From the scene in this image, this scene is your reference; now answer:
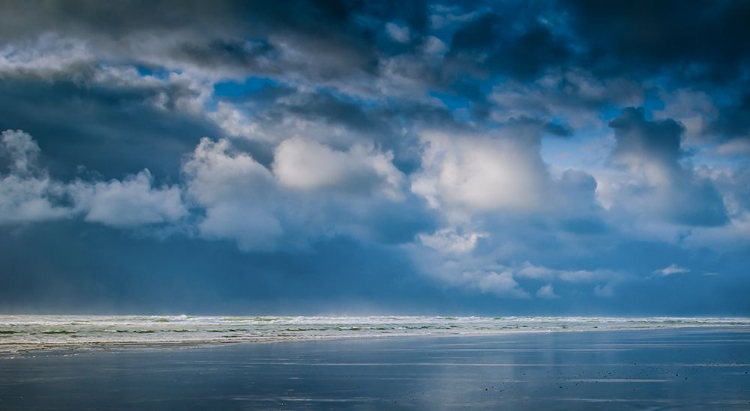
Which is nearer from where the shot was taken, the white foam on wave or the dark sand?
the dark sand

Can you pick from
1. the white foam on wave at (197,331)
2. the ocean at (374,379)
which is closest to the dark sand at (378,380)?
the ocean at (374,379)

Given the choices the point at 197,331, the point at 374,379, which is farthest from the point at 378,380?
the point at 197,331

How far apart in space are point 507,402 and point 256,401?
31.0 feet

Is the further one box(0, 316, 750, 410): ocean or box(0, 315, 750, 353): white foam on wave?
box(0, 315, 750, 353): white foam on wave

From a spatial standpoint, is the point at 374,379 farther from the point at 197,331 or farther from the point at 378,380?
the point at 197,331

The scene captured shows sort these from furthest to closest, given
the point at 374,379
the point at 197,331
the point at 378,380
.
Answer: the point at 197,331 < the point at 374,379 < the point at 378,380

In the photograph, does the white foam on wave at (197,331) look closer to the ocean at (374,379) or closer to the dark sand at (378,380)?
the ocean at (374,379)

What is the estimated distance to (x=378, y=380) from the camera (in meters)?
30.6

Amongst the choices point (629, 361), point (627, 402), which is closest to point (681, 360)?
point (629, 361)

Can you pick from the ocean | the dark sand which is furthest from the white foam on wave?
the dark sand

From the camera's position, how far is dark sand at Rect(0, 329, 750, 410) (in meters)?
23.2

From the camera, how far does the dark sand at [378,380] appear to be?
23250 millimetres

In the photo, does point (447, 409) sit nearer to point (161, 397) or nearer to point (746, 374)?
point (161, 397)

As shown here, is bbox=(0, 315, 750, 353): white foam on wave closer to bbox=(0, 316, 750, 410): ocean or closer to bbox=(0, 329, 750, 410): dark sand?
bbox=(0, 316, 750, 410): ocean
